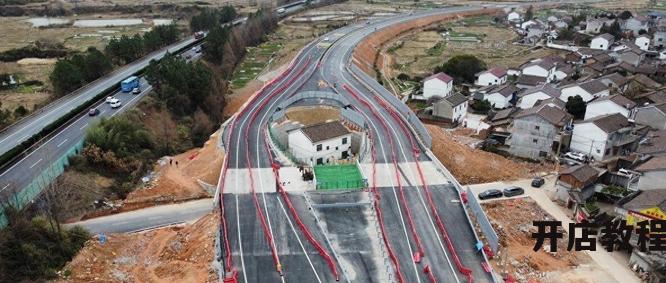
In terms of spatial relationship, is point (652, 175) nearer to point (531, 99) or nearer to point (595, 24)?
point (531, 99)

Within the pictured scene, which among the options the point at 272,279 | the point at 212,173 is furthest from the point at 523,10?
the point at 272,279

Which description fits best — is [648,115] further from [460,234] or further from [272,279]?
[272,279]

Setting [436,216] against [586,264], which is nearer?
[586,264]

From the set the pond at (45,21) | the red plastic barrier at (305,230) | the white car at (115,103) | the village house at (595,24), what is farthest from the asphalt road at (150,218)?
the pond at (45,21)

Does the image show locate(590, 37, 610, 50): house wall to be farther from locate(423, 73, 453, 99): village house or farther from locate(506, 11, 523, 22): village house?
locate(423, 73, 453, 99): village house

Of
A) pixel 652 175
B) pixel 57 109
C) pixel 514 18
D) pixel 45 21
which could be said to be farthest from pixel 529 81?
pixel 45 21

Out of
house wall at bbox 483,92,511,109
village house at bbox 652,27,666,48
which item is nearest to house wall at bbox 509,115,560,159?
house wall at bbox 483,92,511,109
